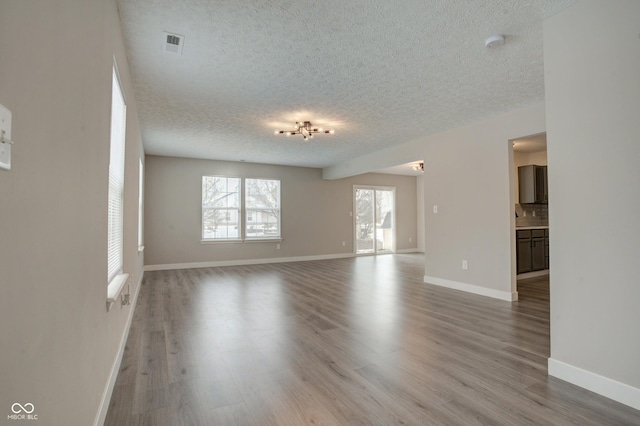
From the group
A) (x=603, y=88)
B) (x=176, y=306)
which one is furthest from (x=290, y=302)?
(x=603, y=88)

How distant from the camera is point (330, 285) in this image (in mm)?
5336

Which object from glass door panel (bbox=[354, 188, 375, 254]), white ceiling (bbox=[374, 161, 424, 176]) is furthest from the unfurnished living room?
glass door panel (bbox=[354, 188, 375, 254])

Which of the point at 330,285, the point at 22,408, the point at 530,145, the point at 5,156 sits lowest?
the point at 330,285

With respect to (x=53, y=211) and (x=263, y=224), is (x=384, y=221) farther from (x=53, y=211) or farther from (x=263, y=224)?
(x=53, y=211)

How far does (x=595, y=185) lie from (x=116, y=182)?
3474 millimetres

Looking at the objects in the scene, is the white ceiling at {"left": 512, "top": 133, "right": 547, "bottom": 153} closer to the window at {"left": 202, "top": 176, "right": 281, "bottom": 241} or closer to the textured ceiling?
the textured ceiling

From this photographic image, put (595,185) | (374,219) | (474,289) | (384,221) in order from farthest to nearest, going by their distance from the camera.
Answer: (384,221), (374,219), (474,289), (595,185)

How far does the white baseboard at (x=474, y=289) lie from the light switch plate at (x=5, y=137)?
4.96 metres

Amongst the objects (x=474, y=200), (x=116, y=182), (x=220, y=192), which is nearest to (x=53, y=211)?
(x=116, y=182)

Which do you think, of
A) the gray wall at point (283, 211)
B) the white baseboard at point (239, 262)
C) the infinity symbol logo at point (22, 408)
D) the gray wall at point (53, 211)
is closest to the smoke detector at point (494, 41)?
the gray wall at point (53, 211)

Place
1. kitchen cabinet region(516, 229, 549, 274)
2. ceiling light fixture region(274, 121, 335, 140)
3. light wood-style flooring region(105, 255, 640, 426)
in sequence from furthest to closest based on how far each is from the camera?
kitchen cabinet region(516, 229, 549, 274), ceiling light fixture region(274, 121, 335, 140), light wood-style flooring region(105, 255, 640, 426)

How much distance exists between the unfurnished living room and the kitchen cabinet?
817 mm

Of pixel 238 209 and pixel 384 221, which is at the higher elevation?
pixel 238 209

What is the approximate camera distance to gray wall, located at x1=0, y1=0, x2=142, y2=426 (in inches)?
29.2
